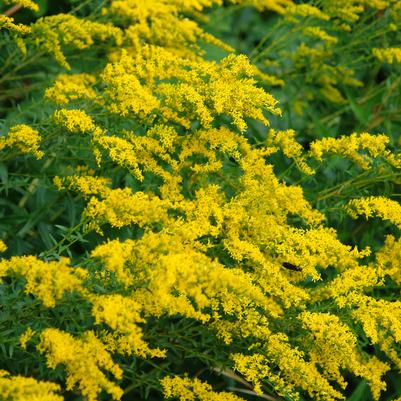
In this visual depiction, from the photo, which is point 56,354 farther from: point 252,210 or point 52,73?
point 52,73

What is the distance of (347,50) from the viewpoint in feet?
16.0

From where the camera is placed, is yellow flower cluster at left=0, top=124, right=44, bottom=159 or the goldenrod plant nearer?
the goldenrod plant

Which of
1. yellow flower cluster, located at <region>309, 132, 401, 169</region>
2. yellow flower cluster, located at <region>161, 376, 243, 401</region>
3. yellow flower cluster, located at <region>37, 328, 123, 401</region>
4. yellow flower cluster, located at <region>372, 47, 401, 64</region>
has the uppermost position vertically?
yellow flower cluster, located at <region>372, 47, 401, 64</region>

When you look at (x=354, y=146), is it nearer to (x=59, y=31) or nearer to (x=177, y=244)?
(x=177, y=244)

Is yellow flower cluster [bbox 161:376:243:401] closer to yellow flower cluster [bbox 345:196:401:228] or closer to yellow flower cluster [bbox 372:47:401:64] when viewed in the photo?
yellow flower cluster [bbox 345:196:401:228]

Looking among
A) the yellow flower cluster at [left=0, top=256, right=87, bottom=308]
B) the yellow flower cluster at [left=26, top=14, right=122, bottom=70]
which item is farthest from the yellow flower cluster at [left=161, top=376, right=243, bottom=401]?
the yellow flower cluster at [left=26, top=14, right=122, bottom=70]

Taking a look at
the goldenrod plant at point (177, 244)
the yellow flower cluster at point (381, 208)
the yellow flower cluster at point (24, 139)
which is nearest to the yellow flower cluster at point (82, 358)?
the goldenrod plant at point (177, 244)

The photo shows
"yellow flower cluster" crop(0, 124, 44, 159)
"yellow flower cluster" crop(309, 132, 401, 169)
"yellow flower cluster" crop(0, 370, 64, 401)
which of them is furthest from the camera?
"yellow flower cluster" crop(309, 132, 401, 169)

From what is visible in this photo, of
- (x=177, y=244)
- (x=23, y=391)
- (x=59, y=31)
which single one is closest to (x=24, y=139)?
(x=59, y=31)

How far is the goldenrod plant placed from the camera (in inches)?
106

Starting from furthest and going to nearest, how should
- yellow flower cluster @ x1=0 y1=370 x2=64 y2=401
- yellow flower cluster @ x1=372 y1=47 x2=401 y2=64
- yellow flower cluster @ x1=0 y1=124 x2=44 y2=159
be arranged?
yellow flower cluster @ x1=372 y1=47 x2=401 y2=64 < yellow flower cluster @ x1=0 y1=124 x2=44 y2=159 < yellow flower cluster @ x1=0 y1=370 x2=64 y2=401

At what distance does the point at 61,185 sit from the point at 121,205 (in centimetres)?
77

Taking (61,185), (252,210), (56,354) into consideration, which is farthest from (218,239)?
(56,354)

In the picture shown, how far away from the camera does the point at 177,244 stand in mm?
2709
